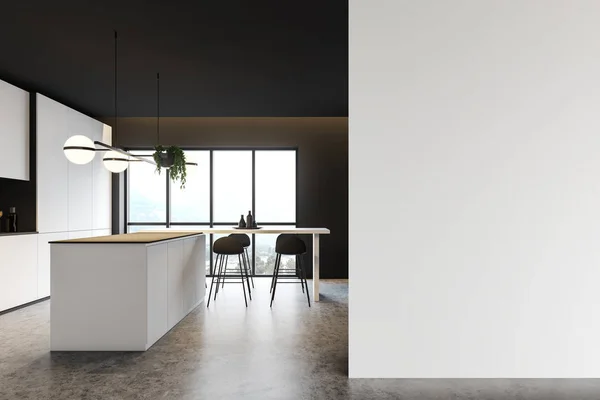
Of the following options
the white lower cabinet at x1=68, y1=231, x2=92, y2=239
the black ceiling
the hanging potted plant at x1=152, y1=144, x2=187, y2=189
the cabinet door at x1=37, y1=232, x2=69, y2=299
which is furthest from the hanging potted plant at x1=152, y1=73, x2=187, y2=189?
the white lower cabinet at x1=68, y1=231, x2=92, y2=239

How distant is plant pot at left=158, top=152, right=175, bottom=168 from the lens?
518 cm

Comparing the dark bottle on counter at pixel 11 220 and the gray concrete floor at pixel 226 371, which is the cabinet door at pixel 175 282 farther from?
the dark bottle on counter at pixel 11 220

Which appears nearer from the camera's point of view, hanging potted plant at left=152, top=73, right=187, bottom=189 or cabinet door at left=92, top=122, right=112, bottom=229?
hanging potted plant at left=152, top=73, right=187, bottom=189

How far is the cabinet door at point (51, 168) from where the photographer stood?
5.50 meters

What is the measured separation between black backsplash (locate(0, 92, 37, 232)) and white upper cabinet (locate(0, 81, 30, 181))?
→ 0.05 m

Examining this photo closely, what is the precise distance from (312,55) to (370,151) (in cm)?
187

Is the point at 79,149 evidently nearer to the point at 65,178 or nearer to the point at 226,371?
the point at 226,371

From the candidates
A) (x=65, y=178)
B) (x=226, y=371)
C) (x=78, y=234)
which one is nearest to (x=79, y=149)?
(x=226, y=371)

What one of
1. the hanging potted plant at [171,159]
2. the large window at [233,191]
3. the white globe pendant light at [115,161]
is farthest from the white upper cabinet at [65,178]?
the hanging potted plant at [171,159]

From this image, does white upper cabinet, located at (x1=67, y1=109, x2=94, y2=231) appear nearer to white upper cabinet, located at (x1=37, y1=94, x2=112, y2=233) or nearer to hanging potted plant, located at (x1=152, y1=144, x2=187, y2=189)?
white upper cabinet, located at (x1=37, y1=94, x2=112, y2=233)

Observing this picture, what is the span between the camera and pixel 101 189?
278 inches

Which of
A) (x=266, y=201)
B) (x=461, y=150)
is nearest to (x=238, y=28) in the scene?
(x=461, y=150)

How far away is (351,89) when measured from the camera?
2.89 metres

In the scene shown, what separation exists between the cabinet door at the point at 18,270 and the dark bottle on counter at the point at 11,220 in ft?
0.96
